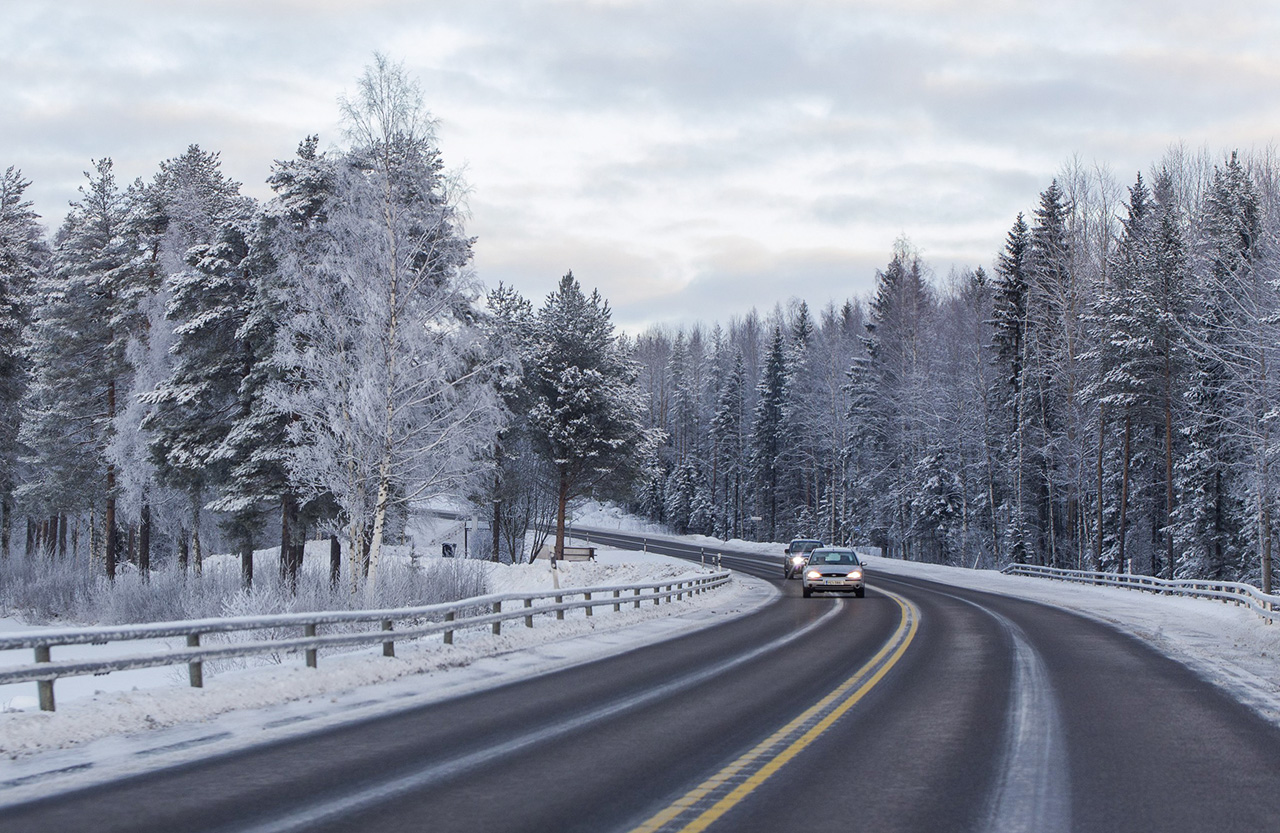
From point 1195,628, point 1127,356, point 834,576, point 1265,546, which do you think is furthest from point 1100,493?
point 1195,628

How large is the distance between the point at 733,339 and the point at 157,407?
106498mm

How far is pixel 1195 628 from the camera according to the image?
2225cm

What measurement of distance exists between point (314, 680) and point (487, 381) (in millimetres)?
15000

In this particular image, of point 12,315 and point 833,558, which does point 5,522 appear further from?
point 833,558

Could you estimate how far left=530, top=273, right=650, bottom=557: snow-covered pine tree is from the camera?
5041 centimetres

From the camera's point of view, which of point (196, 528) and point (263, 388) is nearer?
point (263, 388)

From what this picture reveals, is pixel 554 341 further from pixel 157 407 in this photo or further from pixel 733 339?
pixel 733 339

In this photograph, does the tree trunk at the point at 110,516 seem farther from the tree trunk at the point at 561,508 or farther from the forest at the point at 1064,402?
the forest at the point at 1064,402

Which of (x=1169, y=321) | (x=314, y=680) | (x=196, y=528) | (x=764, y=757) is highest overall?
(x=1169, y=321)

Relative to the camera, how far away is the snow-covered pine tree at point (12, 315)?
41.0 metres

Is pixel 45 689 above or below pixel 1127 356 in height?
below

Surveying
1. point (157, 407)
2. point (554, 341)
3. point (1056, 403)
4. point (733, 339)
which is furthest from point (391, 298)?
point (733, 339)

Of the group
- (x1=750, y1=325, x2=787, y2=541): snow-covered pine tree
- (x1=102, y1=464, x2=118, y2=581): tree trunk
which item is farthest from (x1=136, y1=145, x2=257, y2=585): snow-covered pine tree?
(x1=750, y1=325, x2=787, y2=541): snow-covered pine tree

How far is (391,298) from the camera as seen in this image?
25.5m
